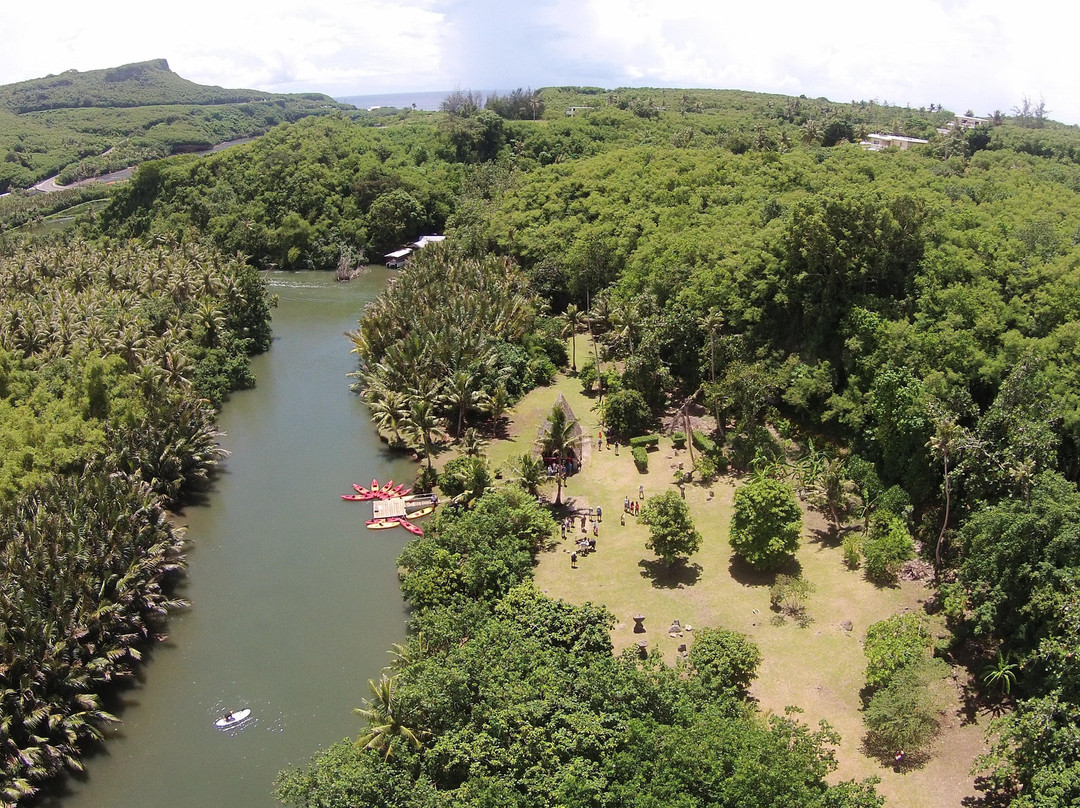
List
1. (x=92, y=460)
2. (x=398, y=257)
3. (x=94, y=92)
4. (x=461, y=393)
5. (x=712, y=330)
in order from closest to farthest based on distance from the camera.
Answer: (x=92, y=460) < (x=461, y=393) < (x=712, y=330) < (x=398, y=257) < (x=94, y=92)

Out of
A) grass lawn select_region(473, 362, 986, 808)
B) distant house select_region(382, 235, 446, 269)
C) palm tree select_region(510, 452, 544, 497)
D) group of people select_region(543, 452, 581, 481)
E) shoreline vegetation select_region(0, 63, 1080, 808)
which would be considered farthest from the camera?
distant house select_region(382, 235, 446, 269)

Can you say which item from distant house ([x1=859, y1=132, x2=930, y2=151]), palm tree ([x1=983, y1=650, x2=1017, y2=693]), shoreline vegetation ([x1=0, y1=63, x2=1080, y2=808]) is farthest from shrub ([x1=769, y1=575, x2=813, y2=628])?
distant house ([x1=859, y1=132, x2=930, y2=151])

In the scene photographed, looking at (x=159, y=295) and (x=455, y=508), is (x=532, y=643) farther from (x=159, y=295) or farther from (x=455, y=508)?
(x=159, y=295)

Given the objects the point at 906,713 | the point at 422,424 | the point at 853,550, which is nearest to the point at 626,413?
the point at 422,424

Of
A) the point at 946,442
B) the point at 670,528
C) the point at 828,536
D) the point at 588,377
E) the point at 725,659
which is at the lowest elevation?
the point at 725,659

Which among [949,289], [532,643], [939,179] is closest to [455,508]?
[532,643]

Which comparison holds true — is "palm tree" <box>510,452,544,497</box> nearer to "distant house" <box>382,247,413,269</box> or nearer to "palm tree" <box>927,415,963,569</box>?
"palm tree" <box>927,415,963,569</box>

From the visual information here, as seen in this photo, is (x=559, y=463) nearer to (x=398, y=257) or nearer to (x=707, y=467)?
(x=707, y=467)
